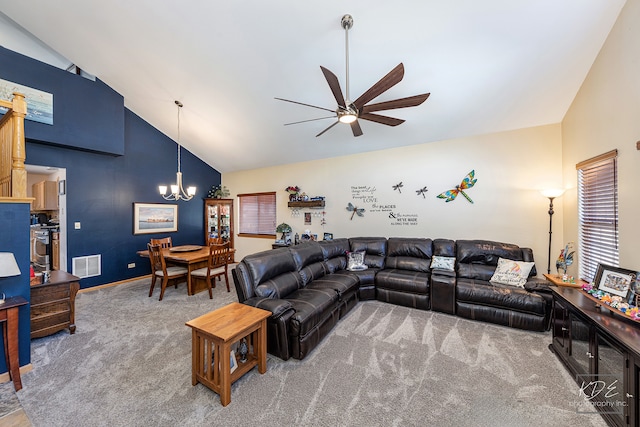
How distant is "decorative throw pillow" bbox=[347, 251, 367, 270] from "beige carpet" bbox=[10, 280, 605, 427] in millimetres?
1199

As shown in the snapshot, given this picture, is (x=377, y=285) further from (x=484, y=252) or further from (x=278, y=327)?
(x=278, y=327)

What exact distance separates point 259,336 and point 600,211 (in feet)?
13.5

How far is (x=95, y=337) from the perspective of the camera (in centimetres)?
294

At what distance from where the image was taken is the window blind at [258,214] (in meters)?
6.68

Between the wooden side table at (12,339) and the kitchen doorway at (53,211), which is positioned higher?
the kitchen doorway at (53,211)

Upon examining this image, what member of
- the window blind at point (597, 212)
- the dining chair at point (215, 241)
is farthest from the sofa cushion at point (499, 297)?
the dining chair at point (215, 241)

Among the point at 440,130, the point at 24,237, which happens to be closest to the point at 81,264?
the point at 24,237

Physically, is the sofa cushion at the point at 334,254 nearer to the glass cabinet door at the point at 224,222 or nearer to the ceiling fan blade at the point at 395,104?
the ceiling fan blade at the point at 395,104

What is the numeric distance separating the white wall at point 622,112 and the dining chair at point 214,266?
5.34 m

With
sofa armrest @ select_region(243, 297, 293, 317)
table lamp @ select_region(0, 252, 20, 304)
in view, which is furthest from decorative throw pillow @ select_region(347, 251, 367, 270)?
table lamp @ select_region(0, 252, 20, 304)

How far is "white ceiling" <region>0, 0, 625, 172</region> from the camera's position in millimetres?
2561

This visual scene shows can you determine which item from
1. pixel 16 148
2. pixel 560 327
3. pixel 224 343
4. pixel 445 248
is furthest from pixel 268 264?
pixel 560 327

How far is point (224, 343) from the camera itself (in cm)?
186

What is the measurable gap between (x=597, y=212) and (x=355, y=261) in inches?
126
